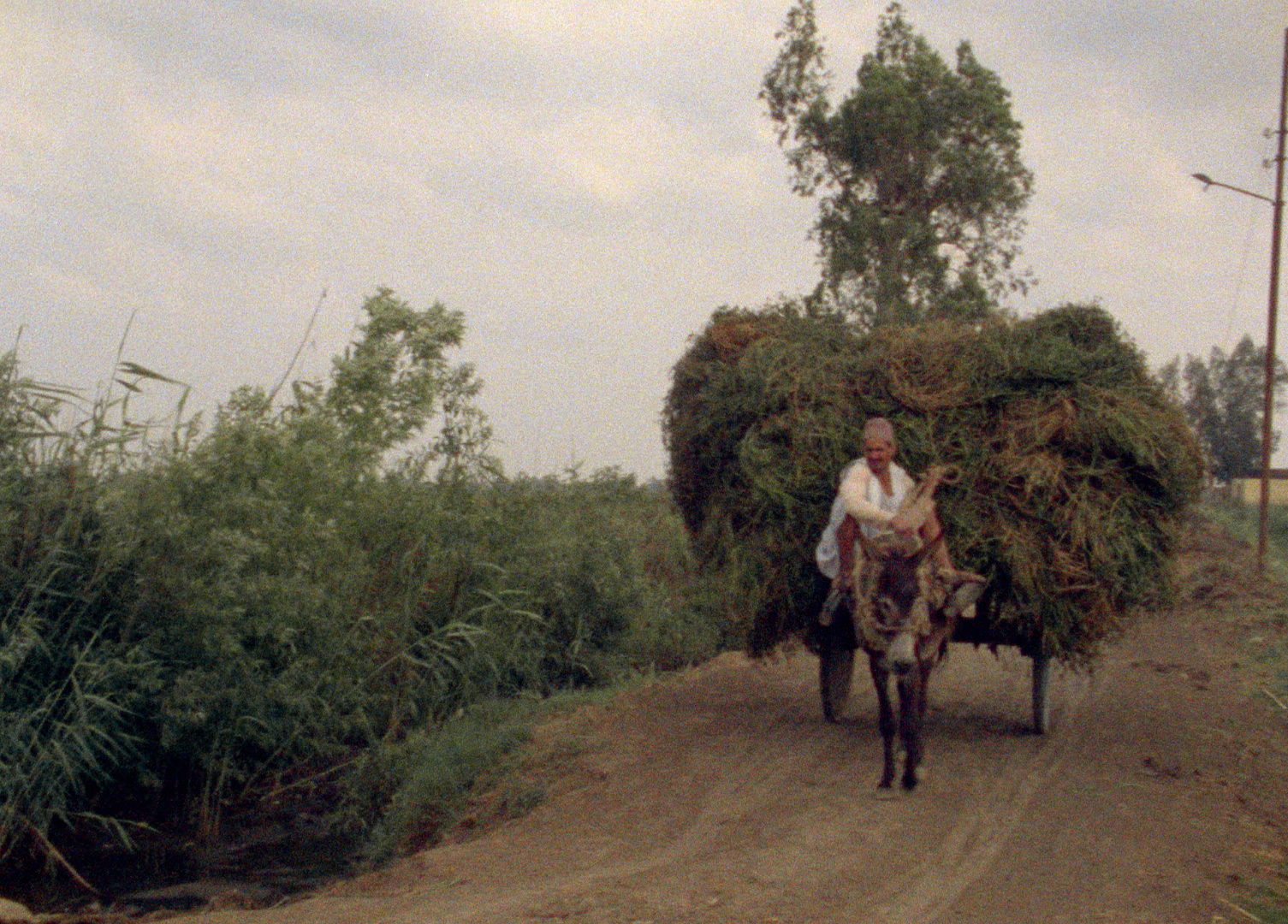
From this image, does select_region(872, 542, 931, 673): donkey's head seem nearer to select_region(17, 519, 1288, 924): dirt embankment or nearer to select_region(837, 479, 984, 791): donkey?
select_region(837, 479, 984, 791): donkey

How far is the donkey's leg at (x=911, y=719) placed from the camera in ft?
24.3

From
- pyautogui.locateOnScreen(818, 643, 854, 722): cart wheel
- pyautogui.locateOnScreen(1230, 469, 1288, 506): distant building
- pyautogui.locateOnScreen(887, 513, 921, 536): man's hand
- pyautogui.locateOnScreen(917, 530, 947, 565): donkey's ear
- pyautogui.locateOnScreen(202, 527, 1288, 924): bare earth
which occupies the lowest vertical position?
pyautogui.locateOnScreen(202, 527, 1288, 924): bare earth

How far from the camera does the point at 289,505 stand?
34.7ft

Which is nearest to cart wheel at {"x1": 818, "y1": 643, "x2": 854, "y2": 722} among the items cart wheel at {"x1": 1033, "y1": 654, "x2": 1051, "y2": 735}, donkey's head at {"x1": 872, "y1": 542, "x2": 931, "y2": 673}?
cart wheel at {"x1": 1033, "y1": 654, "x2": 1051, "y2": 735}

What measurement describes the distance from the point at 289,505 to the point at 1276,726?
7.91 m

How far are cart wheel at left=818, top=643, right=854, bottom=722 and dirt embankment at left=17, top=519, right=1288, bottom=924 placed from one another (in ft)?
0.53

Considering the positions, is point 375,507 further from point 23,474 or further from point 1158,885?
point 1158,885

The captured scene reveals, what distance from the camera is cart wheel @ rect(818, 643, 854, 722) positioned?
971 cm

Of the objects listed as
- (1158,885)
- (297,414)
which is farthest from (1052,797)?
(297,414)

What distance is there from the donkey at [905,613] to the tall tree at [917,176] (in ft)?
75.0

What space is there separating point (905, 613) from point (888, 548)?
14.7 inches

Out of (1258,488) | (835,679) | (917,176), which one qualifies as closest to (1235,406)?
(1258,488)

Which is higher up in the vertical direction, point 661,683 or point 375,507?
point 375,507

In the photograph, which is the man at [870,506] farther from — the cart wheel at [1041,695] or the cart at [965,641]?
the cart wheel at [1041,695]
